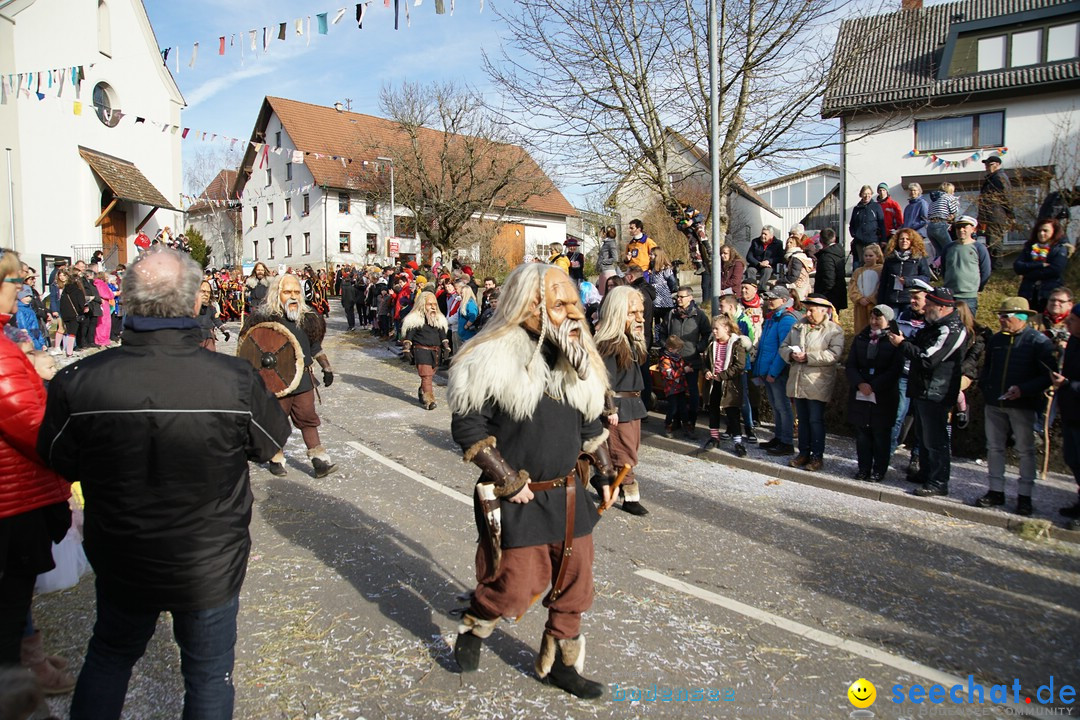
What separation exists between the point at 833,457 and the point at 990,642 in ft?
14.5

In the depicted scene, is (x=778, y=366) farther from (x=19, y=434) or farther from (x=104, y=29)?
(x=104, y=29)

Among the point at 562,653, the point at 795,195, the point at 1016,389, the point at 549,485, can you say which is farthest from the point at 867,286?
the point at 795,195

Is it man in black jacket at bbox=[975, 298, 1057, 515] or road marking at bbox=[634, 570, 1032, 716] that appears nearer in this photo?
road marking at bbox=[634, 570, 1032, 716]

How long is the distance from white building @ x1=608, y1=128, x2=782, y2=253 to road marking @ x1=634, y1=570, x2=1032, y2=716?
1027 centimetres

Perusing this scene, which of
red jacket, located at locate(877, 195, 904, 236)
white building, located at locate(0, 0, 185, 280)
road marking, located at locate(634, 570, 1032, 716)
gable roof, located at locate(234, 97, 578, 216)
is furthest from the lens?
gable roof, located at locate(234, 97, 578, 216)

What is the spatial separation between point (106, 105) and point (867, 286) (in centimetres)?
2824

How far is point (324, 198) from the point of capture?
4531 centimetres

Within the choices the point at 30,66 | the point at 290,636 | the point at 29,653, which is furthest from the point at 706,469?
the point at 30,66

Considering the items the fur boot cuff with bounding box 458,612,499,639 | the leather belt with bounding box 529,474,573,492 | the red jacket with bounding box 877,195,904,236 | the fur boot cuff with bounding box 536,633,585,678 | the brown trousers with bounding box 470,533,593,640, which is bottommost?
the fur boot cuff with bounding box 536,633,585,678

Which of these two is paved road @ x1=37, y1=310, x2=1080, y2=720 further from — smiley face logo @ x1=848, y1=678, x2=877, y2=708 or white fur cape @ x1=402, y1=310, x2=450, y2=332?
white fur cape @ x1=402, y1=310, x2=450, y2=332

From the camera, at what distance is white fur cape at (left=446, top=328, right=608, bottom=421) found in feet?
11.2

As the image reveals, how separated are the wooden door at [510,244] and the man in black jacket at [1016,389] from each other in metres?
33.3

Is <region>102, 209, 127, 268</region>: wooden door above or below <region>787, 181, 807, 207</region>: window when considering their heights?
below

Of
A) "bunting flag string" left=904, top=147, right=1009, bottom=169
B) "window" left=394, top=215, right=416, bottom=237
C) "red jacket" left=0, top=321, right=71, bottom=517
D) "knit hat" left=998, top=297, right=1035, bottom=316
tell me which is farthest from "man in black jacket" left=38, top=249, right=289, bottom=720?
"window" left=394, top=215, right=416, bottom=237
